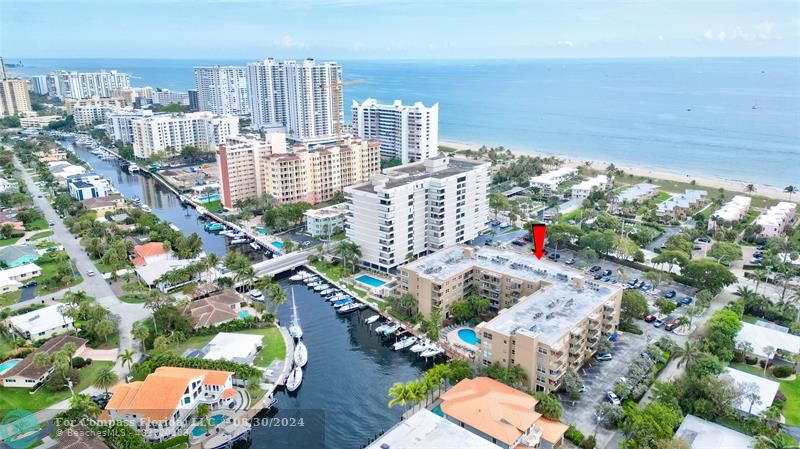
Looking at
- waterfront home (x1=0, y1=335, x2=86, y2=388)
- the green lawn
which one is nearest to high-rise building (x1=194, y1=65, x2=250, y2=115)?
the green lawn

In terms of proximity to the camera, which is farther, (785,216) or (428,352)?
(785,216)

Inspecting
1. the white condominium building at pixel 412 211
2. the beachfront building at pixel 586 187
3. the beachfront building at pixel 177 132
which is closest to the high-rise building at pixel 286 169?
the white condominium building at pixel 412 211

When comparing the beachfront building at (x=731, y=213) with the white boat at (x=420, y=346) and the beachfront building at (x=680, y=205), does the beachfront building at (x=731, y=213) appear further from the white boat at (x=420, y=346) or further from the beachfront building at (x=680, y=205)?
the white boat at (x=420, y=346)

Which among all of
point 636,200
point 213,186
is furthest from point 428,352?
point 213,186

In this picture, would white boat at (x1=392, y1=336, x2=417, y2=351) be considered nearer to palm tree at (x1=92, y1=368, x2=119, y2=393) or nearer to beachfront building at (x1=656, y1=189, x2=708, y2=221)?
palm tree at (x1=92, y1=368, x2=119, y2=393)

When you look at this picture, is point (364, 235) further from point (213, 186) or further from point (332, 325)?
point (213, 186)

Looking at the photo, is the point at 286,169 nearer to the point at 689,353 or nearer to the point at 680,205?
the point at 689,353
